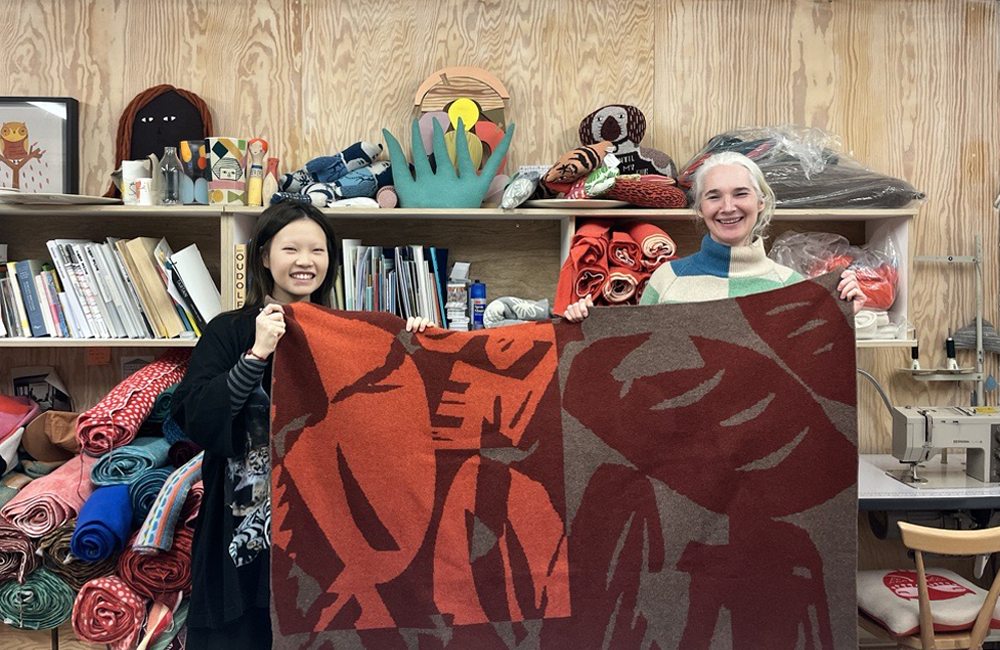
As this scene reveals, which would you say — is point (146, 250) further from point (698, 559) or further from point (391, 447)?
point (698, 559)

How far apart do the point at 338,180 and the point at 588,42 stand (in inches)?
38.6

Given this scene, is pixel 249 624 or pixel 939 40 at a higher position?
pixel 939 40

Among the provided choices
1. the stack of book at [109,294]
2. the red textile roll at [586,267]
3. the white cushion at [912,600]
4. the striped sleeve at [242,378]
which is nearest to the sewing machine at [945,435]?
the white cushion at [912,600]

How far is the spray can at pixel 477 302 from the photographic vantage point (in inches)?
99.0

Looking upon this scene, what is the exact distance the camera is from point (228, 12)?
2.66 m

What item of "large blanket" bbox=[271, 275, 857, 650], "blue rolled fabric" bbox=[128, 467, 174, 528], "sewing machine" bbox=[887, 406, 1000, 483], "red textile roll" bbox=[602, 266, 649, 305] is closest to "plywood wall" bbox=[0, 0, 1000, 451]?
"sewing machine" bbox=[887, 406, 1000, 483]

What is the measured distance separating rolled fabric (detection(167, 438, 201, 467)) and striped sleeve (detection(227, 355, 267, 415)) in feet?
2.77

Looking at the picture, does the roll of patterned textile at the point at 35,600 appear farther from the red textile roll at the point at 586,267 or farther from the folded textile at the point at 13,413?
the red textile roll at the point at 586,267

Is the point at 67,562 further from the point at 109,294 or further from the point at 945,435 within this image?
the point at 945,435

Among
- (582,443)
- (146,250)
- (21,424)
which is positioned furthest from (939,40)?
(21,424)

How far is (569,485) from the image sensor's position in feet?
5.56

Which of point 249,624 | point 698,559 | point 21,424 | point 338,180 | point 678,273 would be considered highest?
point 338,180

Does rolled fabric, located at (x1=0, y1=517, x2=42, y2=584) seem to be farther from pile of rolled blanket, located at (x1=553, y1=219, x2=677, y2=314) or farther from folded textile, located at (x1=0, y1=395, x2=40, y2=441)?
pile of rolled blanket, located at (x1=553, y1=219, x2=677, y2=314)

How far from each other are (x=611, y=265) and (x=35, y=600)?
6.26 ft
